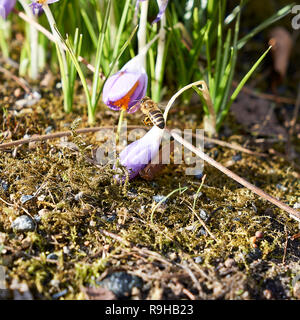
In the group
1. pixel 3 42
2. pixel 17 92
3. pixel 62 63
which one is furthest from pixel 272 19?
pixel 3 42

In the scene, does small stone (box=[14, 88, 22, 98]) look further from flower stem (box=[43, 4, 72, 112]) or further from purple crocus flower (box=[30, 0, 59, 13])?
purple crocus flower (box=[30, 0, 59, 13])

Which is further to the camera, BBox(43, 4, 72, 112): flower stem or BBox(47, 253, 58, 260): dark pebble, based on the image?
BBox(43, 4, 72, 112): flower stem

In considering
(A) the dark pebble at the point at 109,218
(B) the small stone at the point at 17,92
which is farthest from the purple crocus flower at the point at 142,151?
(B) the small stone at the point at 17,92

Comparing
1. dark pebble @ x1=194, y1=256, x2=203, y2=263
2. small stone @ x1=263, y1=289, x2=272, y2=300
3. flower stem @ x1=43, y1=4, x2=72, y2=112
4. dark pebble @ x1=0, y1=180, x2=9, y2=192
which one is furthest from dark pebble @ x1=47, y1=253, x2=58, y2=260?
flower stem @ x1=43, y1=4, x2=72, y2=112

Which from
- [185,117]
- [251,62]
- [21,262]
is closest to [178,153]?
[185,117]

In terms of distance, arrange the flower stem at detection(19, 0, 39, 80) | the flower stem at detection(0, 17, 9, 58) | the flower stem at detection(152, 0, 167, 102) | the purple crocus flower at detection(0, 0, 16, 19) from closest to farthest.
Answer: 1. the purple crocus flower at detection(0, 0, 16, 19)
2. the flower stem at detection(152, 0, 167, 102)
3. the flower stem at detection(19, 0, 39, 80)
4. the flower stem at detection(0, 17, 9, 58)

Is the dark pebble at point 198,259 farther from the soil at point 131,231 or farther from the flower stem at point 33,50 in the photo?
the flower stem at point 33,50
